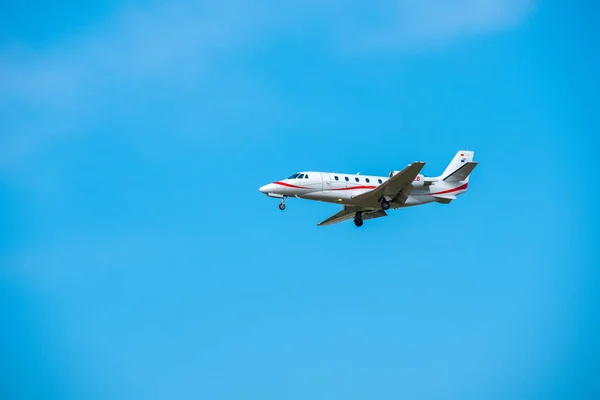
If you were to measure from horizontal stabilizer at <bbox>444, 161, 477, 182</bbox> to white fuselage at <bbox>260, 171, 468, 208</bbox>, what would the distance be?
101cm

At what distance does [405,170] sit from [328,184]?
454 centimetres

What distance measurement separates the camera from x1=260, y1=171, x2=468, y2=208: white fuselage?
4594 cm

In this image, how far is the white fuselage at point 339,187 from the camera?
45.9m

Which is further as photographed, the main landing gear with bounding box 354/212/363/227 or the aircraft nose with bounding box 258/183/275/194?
the main landing gear with bounding box 354/212/363/227

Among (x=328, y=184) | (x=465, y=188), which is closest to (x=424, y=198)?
(x=465, y=188)

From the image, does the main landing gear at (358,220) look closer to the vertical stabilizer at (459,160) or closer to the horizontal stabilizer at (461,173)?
the horizontal stabilizer at (461,173)

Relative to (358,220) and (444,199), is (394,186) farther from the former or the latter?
(444,199)

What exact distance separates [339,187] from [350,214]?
13.0 feet

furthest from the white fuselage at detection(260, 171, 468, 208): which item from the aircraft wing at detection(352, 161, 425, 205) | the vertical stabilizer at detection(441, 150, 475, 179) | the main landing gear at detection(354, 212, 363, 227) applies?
the main landing gear at detection(354, 212, 363, 227)

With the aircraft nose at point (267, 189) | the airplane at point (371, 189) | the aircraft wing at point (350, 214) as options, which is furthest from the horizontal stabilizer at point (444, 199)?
the aircraft nose at point (267, 189)

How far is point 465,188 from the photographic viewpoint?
5034cm

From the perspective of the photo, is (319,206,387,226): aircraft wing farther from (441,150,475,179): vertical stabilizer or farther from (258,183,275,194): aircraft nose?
(258,183,275,194): aircraft nose

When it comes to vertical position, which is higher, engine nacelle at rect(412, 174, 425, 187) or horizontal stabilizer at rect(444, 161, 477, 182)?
horizontal stabilizer at rect(444, 161, 477, 182)

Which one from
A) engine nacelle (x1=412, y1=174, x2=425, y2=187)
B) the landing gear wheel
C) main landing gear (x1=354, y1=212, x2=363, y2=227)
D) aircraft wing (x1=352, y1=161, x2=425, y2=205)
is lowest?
the landing gear wheel
